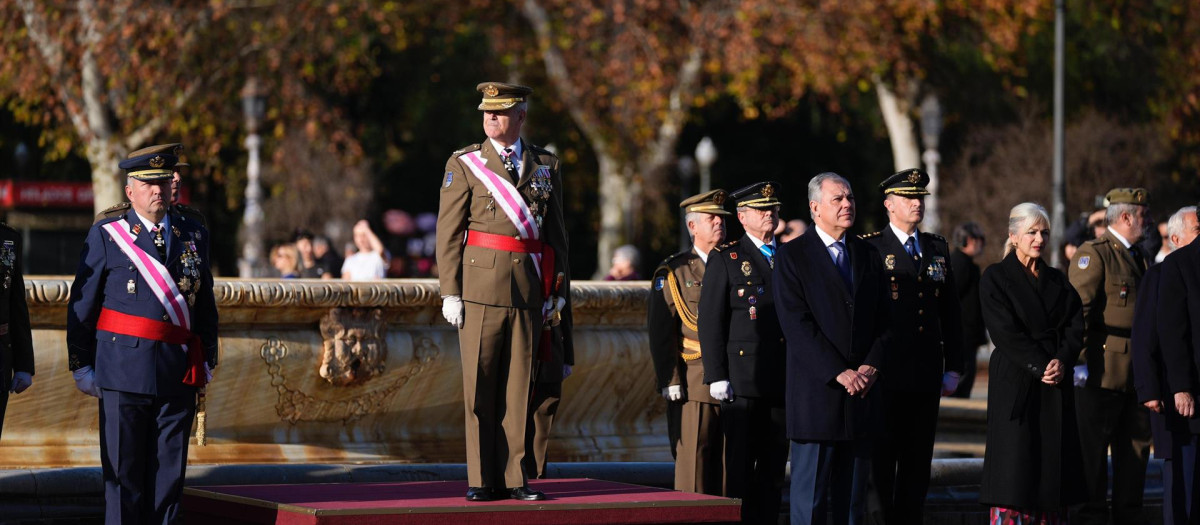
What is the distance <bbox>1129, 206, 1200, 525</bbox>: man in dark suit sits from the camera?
882 centimetres

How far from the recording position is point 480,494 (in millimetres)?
7777

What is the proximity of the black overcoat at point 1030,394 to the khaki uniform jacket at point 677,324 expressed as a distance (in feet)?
4.48

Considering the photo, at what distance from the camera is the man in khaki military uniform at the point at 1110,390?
10172 mm

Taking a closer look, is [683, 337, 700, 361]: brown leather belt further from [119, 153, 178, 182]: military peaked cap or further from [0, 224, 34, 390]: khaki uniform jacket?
[0, 224, 34, 390]: khaki uniform jacket

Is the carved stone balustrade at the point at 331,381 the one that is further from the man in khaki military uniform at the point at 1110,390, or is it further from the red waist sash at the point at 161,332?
the man in khaki military uniform at the point at 1110,390

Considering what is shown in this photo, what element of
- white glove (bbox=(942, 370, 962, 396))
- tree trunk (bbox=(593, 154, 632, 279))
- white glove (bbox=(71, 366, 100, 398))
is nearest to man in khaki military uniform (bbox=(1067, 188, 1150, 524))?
white glove (bbox=(942, 370, 962, 396))

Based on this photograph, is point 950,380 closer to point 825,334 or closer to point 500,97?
point 825,334

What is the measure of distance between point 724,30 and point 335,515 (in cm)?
2210

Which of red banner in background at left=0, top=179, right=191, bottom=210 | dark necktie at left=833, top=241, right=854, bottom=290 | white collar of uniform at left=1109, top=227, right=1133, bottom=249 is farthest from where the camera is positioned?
red banner in background at left=0, top=179, right=191, bottom=210

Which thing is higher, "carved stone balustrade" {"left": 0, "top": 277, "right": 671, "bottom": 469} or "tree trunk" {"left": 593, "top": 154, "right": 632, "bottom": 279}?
"tree trunk" {"left": 593, "top": 154, "right": 632, "bottom": 279}

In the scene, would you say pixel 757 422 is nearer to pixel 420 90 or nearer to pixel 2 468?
pixel 2 468

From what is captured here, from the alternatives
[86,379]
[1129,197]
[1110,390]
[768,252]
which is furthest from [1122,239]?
[86,379]

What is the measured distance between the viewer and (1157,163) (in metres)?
28.9

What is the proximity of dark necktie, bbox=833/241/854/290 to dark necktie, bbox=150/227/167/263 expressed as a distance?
2836 mm
